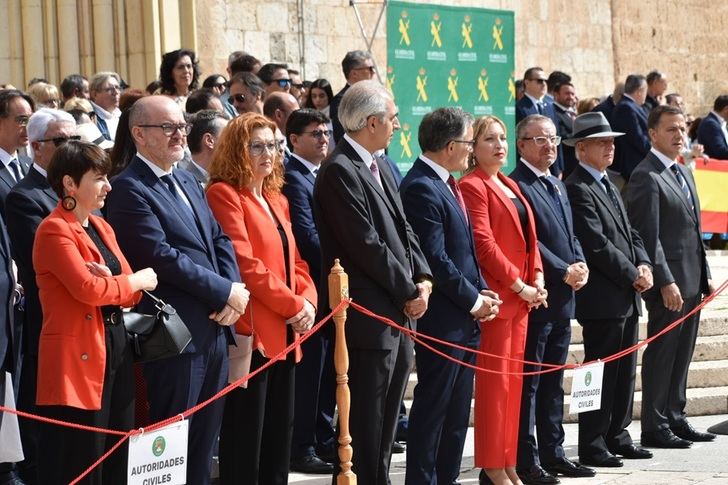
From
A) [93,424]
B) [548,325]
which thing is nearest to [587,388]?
[548,325]

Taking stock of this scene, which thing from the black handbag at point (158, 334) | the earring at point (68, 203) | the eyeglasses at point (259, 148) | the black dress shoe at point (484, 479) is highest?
the eyeglasses at point (259, 148)

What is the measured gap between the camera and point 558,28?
2112cm

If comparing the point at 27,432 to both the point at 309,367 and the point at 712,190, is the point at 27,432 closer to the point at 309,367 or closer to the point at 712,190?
the point at 309,367

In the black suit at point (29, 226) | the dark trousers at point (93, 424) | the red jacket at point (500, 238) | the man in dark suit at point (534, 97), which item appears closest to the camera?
the dark trousers at point (93, 424)

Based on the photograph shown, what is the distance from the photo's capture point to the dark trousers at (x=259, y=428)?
6469 millimetres

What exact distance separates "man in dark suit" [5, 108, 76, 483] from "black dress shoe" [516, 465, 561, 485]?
8.80 ft

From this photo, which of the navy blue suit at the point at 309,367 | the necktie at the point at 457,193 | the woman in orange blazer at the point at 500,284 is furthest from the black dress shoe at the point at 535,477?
the necktie at the point at 457,193

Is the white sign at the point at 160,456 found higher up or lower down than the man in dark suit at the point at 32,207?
lower down

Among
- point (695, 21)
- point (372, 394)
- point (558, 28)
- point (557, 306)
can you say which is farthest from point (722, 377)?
point (695, 21)

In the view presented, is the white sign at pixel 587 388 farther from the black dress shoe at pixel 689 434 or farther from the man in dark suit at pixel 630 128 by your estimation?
the man in dark suit at pixel 630 128

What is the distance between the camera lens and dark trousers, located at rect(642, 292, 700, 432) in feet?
29.6

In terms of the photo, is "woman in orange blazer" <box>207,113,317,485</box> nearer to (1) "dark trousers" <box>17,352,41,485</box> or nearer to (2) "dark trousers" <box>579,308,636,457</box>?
(1) "dark trousers" <box>17,352,41,485</box>

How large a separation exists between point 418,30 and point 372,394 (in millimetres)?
6137

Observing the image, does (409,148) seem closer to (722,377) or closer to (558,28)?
(722,377)
